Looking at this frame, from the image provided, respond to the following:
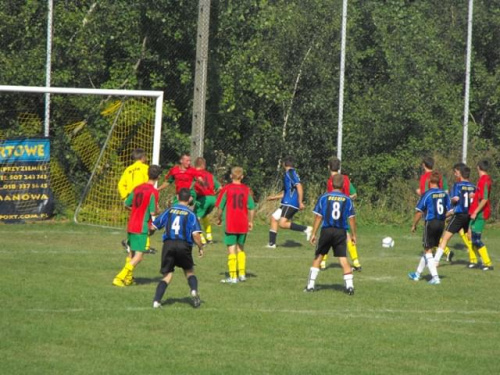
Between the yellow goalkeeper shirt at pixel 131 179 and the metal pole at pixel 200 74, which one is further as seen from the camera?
the metal pole at pixel 200 74

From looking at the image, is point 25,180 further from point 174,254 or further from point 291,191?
point 174,254

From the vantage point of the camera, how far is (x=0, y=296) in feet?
44.4

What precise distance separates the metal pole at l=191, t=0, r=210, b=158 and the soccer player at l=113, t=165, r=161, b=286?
29.9 feet

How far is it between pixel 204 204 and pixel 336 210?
612 centimetres

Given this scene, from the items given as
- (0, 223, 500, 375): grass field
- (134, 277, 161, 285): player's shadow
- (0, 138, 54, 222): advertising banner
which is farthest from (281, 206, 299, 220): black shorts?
(0, 138, 54, 222): advertising banner

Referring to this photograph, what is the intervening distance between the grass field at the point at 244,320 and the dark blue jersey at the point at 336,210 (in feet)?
3.47

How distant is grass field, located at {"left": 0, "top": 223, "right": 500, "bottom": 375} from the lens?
33.5 ft

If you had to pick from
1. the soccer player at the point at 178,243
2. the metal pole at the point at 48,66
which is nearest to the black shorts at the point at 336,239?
the soccer player at the point at 178,243

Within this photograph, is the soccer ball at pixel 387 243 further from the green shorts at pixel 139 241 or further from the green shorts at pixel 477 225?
the green shorts at pixel 139 241

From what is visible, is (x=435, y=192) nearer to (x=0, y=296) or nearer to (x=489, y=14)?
(x=0, y=296)

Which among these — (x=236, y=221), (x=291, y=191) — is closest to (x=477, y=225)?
(x=291, y=191)

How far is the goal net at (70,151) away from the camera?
920 inches

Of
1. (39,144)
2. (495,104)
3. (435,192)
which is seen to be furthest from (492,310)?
(495,104)

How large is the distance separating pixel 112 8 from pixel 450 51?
421 inches
